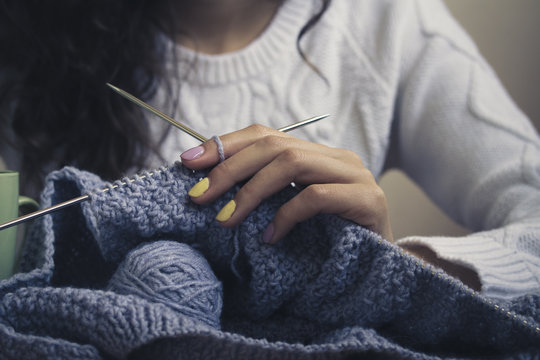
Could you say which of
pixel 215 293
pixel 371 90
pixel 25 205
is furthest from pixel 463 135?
pixel 25 205

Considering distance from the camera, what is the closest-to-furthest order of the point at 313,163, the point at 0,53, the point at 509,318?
1. the point at 509,318
2. the point at 313,163
3. the point at 0,53

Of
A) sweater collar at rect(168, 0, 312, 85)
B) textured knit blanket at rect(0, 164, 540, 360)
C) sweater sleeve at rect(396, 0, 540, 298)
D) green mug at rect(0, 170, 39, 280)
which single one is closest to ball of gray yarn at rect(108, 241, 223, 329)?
textured knit blanket at rect(0, 164, 540, 360)

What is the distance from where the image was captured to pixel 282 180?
18.3 inches

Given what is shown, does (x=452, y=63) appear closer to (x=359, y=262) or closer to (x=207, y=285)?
(x=359, y=262)

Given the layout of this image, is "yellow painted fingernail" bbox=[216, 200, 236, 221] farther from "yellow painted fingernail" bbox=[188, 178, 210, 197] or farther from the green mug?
the green mug

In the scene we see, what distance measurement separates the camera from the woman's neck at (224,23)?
97 cm

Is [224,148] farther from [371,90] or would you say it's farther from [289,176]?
[371,90]

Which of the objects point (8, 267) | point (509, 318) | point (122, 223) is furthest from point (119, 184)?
point (509, 318)

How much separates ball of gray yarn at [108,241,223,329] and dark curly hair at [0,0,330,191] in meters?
0.51

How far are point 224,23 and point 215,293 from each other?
2.41ft

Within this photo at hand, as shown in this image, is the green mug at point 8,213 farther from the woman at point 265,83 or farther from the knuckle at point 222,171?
the woman at point 265,83

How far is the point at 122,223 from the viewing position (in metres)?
0.43

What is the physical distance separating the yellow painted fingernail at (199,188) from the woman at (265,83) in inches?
18.3

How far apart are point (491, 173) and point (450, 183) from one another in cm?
9
